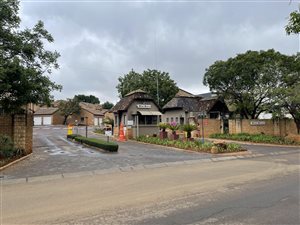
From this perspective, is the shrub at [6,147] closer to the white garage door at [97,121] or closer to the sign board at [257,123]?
the sign board at [257,123]

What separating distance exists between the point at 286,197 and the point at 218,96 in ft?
83.4

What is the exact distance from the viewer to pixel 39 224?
5129 mm

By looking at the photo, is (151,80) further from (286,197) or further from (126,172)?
(286,197)

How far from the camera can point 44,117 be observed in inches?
2731

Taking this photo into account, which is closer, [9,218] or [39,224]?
[39,224]

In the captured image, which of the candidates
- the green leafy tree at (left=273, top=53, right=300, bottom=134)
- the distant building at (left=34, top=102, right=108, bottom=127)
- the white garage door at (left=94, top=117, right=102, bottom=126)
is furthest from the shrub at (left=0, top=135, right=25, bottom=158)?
the white garage door at (left=94, top=117, right=102, bottom=126)

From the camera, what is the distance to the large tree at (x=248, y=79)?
83.8ft

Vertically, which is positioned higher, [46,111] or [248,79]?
[248,79]

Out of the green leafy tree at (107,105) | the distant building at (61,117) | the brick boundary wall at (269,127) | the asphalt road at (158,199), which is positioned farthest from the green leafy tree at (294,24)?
the green leafy tree at (107,105)

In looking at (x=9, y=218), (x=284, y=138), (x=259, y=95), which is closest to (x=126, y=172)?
(x=9, y=218)

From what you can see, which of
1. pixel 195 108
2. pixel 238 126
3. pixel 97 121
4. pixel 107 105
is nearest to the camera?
pixel 238 126

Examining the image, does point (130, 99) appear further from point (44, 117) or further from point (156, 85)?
point (44, 117)

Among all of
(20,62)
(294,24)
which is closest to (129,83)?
(20,62)

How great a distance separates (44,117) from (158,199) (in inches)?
2677
